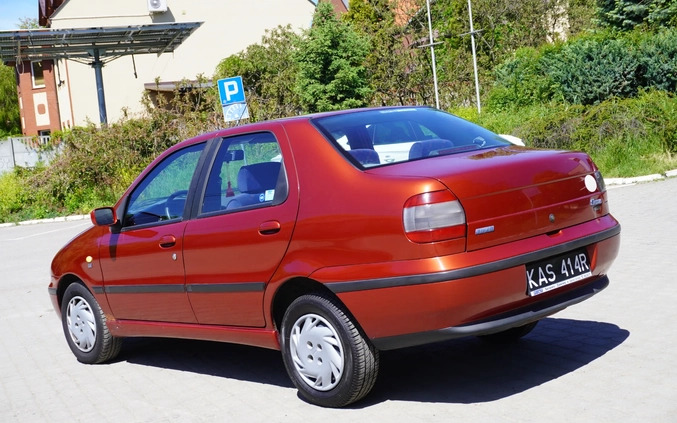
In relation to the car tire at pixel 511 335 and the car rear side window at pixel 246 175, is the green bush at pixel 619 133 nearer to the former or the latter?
the car tire at pixel 511 335

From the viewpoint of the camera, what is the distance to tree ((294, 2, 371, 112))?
92.3 ft

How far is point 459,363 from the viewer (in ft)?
20.2

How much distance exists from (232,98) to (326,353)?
16.2 m

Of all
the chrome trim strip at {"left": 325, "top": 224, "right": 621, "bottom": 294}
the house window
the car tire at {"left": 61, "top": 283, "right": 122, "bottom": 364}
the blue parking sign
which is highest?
the house window

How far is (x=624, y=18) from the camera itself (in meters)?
27.2

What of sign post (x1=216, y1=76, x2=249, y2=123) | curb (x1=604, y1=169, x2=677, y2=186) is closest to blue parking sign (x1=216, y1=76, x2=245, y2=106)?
sign post (x1=216, y1=76, x2=249, y2=123)

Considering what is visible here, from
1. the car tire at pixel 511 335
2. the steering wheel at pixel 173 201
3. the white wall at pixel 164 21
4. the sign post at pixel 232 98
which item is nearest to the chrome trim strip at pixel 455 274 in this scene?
the car tire at pixel 511 335

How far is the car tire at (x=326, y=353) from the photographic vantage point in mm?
5105

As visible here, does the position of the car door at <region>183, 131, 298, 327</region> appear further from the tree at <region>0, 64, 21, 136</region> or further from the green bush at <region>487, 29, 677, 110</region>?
the tree at <region>0, 64, 21, 136</region>

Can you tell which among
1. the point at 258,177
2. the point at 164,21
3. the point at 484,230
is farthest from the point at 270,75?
the point at 484,230

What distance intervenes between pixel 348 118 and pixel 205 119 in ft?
71.9

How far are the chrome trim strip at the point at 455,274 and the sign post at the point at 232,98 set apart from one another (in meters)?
15.9

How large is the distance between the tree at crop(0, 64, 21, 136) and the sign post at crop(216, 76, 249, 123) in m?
55.8

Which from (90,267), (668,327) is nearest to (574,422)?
(668,327)
